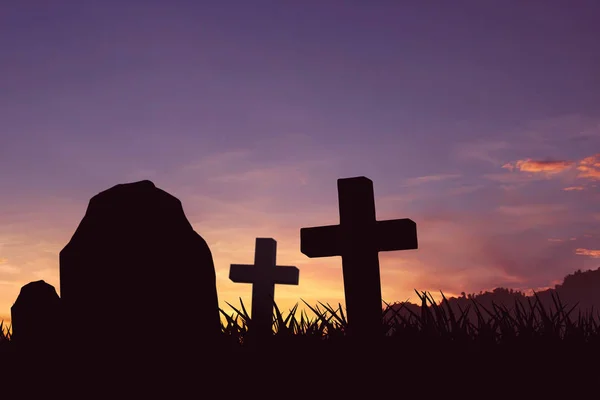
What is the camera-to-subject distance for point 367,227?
6527 millimetres

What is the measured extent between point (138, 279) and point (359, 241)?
266cm

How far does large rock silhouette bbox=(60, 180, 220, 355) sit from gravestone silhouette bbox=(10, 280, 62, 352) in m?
1.22

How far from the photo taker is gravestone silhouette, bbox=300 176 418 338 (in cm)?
618

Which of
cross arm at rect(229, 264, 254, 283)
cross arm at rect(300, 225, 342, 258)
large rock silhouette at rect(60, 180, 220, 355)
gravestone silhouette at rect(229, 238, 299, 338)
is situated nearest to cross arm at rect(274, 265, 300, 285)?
gravestone silhouette at rect(229, 238, 299, 338)

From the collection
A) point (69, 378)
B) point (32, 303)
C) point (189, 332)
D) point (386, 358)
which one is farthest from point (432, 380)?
point (32, 303)

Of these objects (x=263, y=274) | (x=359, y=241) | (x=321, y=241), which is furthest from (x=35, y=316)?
(x=263, y=274)

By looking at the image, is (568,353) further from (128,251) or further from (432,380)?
(128,251)

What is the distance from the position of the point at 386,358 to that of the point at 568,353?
56.3 inches

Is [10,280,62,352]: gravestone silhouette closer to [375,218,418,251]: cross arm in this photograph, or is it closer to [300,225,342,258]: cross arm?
[300,225,342,258]: cross arm

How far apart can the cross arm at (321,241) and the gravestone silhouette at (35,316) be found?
261 cm

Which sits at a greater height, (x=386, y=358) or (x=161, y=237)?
(x=161, y=237)

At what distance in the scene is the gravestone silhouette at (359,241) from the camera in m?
6.18

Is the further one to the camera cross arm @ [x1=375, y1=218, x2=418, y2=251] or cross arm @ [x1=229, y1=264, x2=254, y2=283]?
cross arm @ [x1=229, y1=264, x2=254, y2=283]

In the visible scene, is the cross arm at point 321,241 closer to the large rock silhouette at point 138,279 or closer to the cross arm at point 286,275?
the large rock silhouette at point 138,279
